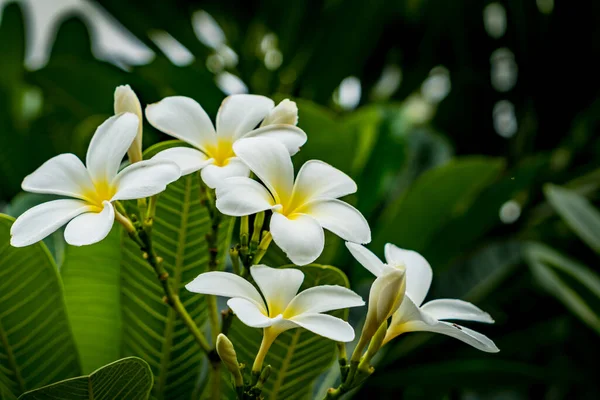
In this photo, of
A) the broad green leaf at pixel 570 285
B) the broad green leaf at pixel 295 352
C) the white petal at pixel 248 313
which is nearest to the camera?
the white petal at pixel 248 313

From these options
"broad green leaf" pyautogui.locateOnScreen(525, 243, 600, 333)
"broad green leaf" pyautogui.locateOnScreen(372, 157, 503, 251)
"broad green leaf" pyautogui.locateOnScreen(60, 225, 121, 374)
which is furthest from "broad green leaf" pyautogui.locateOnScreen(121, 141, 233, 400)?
"broad green leaf" pyautogui.locateOnScreen(525, 243, 600, 333)

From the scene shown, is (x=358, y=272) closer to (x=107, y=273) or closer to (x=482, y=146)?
(x=107, y=273)

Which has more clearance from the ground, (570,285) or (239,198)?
(239,198)

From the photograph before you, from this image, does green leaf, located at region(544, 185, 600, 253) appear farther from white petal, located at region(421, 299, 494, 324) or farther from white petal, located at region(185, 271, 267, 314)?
white petal, located at region(185, 271, 267, 314)

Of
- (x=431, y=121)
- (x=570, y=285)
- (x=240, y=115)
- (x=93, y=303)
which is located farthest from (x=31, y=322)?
(x=431, y=121)

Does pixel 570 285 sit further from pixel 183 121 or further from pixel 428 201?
pixel 183 121

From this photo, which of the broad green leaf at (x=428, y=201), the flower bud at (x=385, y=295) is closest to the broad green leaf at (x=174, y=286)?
the flower bud at (x=385, y=295)

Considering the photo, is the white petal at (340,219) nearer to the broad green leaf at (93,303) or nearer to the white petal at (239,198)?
the white petal at (239,198)

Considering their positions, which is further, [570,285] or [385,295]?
[570,285]
